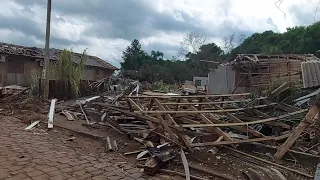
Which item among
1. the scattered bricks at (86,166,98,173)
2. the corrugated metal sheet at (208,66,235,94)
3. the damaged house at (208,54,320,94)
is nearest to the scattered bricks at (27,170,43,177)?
the scattered bricks at (86,166,98,173)

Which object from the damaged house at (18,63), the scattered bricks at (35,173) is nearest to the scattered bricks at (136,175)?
the scattered bricks at (35,173)

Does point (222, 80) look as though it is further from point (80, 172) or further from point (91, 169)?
point (80, 172)

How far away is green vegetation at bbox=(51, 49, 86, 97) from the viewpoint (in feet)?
41.3

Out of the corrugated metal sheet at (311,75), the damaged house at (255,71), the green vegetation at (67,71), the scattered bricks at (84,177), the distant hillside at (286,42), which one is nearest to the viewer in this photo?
the scattered bricks at (84,177)

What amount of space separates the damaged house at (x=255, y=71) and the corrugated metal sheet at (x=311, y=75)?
6037 millimetres

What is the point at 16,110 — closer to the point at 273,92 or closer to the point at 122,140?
the point at 122,140

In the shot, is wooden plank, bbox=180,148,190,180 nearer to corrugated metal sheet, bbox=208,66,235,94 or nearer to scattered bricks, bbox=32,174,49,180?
scattered bricks, bbox=32,174,49,180

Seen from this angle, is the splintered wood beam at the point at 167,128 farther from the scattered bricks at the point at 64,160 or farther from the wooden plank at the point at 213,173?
the scattered bricks at the point at 64,160

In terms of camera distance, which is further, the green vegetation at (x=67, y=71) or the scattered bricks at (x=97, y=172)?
the green vegetation at (x=67, y=71)

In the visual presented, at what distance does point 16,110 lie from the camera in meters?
9.65

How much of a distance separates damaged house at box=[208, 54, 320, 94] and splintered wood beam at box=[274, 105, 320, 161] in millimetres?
8566

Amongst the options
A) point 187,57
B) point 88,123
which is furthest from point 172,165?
point 187,57

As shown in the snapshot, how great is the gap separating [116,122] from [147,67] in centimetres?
2620

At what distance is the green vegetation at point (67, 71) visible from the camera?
12.6m
